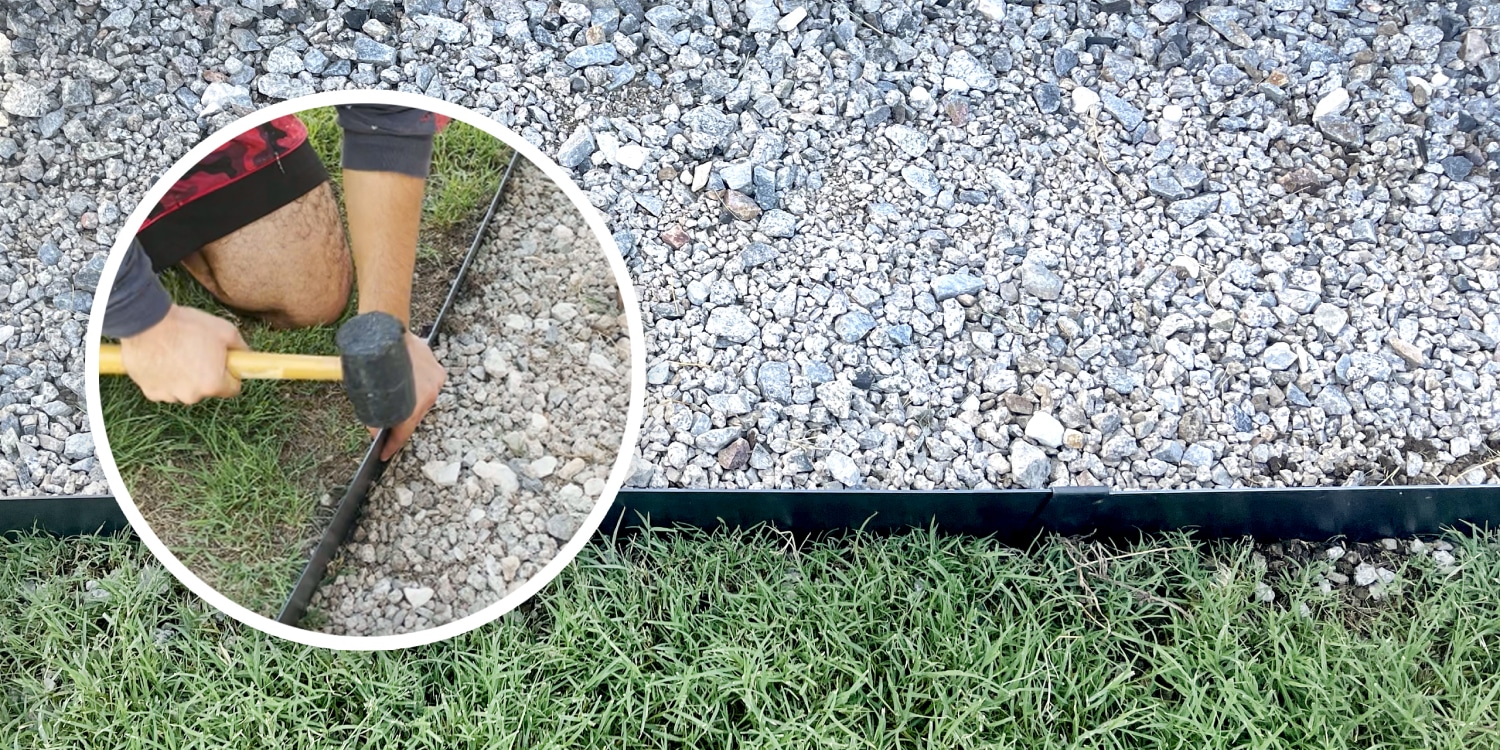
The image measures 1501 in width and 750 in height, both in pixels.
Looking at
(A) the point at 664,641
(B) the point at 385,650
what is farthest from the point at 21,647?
(A) the point at 664,641

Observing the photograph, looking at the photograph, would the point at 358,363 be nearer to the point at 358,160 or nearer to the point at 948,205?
the point at 358,160

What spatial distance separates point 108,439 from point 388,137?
512mm

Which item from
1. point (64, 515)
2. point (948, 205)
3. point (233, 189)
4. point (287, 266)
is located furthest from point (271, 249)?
point (948, 205)

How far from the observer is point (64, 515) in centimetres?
182

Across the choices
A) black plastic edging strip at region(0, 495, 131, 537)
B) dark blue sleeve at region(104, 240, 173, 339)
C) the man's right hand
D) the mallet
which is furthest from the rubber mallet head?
black plastic edging strip at region(0, 495, 131, 537)

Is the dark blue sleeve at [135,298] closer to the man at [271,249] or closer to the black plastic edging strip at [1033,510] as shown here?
the man at [271,249]

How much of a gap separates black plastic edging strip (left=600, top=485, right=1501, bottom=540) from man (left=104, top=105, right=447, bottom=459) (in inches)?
24.9

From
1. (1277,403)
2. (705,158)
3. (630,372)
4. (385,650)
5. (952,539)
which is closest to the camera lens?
(630,372)

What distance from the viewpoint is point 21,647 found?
1724 mm

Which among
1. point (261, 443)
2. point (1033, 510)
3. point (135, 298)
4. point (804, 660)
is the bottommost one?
point (804, 660)

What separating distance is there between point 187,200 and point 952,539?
1.27m

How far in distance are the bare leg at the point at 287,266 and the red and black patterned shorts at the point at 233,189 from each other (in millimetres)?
18

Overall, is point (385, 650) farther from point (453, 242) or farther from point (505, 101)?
point (505, 101)

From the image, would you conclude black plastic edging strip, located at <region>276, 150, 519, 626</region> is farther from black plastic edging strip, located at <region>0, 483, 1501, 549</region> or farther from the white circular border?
black plastic edging strip, located at <region>0, 483, 1501, 549</region>
